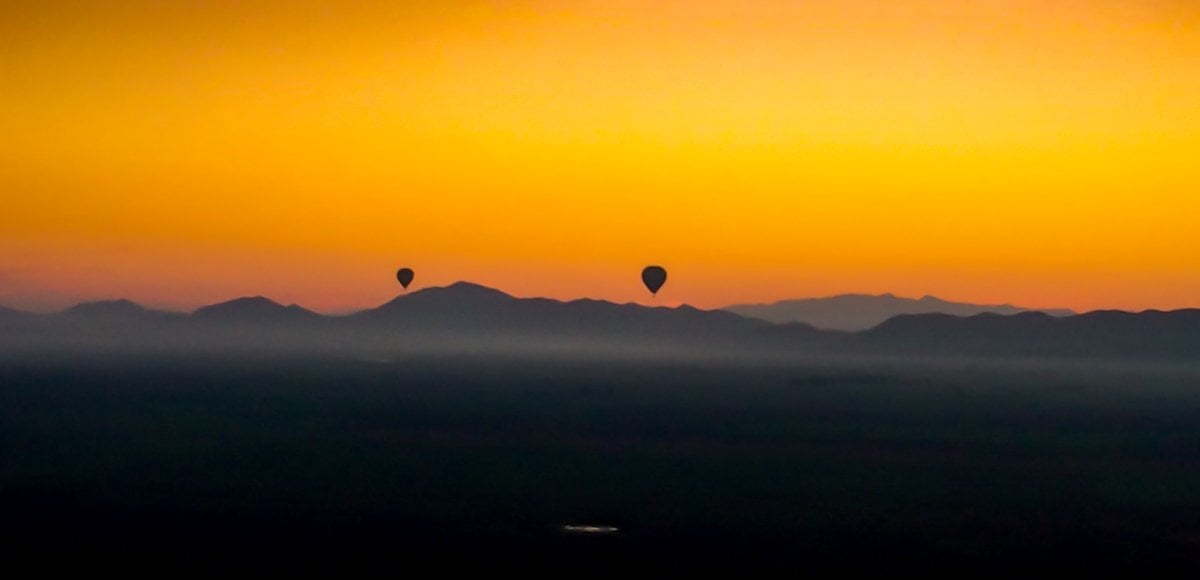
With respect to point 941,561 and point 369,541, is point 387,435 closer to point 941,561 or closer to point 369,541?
Answer: point 369,541

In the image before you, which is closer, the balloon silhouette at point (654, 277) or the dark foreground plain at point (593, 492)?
the dark foreground plain at point (593, 492)

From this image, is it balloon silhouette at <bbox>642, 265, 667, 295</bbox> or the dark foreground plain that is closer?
the dark foreground plain

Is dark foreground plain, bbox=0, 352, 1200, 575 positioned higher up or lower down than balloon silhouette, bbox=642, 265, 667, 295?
lower down

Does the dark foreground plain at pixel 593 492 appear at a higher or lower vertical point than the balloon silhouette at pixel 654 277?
lower

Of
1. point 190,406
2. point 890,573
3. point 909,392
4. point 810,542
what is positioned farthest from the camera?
point 909,392

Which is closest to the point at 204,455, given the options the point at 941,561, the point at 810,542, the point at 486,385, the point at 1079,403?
the point at 810,542

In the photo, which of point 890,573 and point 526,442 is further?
point 526,442
